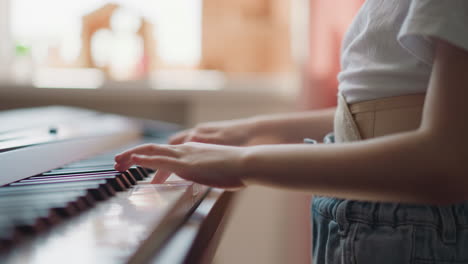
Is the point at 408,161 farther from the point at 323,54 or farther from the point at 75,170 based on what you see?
the point at 323,54

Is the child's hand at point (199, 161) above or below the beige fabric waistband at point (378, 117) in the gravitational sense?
below

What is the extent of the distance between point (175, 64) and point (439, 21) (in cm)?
164

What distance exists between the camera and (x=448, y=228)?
57cm

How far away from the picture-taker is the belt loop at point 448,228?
0.57 meters

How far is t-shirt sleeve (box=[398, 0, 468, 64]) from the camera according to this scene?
47cm

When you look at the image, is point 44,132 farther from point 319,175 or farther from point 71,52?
point 71,52

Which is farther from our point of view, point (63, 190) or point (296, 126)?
point (296, 126)

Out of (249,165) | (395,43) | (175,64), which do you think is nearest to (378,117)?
(395,43)

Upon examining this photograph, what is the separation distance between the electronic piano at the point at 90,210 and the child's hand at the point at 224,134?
12cm

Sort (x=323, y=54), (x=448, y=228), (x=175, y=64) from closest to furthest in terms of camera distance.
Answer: (x=448, y=228) < (x=323, y=54) < (x=175, y=64)

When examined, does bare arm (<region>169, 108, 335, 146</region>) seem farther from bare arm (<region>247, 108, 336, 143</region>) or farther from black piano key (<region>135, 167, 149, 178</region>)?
black piano key (<region>135, 167, 149, 178</region>)

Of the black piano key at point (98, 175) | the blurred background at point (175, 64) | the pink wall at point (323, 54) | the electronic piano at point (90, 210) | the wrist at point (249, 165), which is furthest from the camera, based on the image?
the blurred background at point (175, 64)

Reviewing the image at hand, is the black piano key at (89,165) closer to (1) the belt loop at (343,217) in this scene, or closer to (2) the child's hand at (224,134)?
(2) the child's hand at (224,134)

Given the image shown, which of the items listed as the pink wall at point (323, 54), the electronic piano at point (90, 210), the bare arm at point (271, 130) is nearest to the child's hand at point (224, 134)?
the bare arm at point (271, 130)
